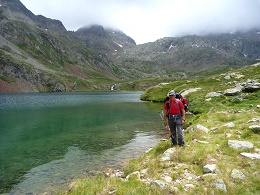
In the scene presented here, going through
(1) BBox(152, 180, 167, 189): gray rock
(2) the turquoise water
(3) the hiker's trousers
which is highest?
(3) the hiker's trousers

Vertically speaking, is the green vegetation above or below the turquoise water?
above

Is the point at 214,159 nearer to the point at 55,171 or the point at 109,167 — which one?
the point at 109,167

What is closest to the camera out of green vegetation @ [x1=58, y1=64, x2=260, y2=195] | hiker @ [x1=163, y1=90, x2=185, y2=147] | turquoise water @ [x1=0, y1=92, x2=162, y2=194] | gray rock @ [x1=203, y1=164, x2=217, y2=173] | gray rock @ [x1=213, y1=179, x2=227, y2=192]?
gray rock @ [x1=213, y1=179, x2=227, y2=192]

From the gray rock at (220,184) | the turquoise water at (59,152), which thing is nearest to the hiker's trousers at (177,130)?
the turquoise water at (59,152)

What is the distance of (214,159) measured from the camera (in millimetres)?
13602

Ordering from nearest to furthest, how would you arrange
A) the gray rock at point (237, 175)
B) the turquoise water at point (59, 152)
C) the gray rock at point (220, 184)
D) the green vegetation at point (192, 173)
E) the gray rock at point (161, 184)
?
the gray rock at point (220, 184), the green vegetation at point (192, 173), the gray rock at point (161, 184), the gray rock at point (237, 175), the turquoise water at point (59, 152)

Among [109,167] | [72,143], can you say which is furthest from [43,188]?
[72,143]

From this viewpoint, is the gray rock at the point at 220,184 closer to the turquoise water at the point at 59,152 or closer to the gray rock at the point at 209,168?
the gray rock at the point at 209,168

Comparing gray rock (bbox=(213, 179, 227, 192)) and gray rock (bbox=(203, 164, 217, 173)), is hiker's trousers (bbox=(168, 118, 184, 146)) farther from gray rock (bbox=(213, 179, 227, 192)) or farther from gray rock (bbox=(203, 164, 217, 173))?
gray rock (bbox=(213, 179, 227, 192))

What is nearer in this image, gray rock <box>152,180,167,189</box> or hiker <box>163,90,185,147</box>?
gray rock <box>152,180,167,189</box>

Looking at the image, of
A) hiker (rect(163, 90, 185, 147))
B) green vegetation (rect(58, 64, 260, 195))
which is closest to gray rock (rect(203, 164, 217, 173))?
green vegetation (rect(58, 64, 260, 195))

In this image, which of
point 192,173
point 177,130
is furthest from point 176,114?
point 192,173

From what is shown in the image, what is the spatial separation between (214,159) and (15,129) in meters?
34.4

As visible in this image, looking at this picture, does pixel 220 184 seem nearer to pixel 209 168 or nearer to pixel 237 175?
pixel 237 175
